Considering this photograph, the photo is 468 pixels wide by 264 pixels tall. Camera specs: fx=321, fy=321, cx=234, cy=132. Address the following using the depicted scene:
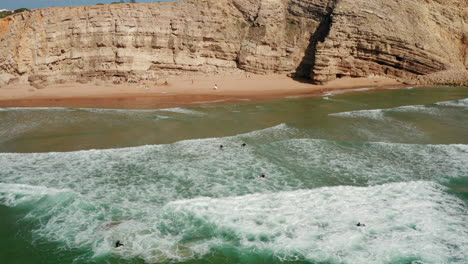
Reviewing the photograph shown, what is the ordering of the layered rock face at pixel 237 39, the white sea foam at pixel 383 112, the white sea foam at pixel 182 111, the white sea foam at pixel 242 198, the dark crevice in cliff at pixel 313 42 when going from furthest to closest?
the dark crevice in cliff at pixel 313 42
the layered rock face at pixel 237 39
the white sea foam at pixel 182 111
the white sea foam at pixel 383 112
the white sea foam at pixel 242 198

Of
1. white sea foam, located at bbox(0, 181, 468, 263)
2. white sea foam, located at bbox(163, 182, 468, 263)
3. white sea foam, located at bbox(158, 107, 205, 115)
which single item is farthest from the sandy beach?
white sea foam, located at bbox(163, 182, 468, 263)

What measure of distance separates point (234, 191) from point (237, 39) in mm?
23271

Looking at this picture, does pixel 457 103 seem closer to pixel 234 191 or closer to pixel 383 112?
pixel 383 112

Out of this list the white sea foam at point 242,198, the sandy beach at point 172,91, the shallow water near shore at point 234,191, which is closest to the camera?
the shallow water near shore at point 234,191

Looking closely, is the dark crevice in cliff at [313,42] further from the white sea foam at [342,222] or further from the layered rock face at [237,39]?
the white sea foam at [342,222]

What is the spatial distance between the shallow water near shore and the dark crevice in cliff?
48.2 feet

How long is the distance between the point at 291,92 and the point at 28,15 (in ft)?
72.3

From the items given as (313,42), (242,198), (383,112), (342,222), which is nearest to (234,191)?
(242,198)

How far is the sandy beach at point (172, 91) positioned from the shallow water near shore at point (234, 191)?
7.08 m

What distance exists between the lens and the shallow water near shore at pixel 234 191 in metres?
5.26

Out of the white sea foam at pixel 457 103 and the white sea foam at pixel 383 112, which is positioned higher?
the white sea foam at pixel 457 103

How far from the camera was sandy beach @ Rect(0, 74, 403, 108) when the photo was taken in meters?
20.9

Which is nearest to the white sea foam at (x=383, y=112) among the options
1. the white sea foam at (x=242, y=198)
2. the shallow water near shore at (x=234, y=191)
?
the shallow water near shore at (x=234, y=191)

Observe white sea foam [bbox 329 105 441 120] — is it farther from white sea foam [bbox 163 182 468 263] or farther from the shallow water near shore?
white sea foam [bbox 163 182 468 263]
